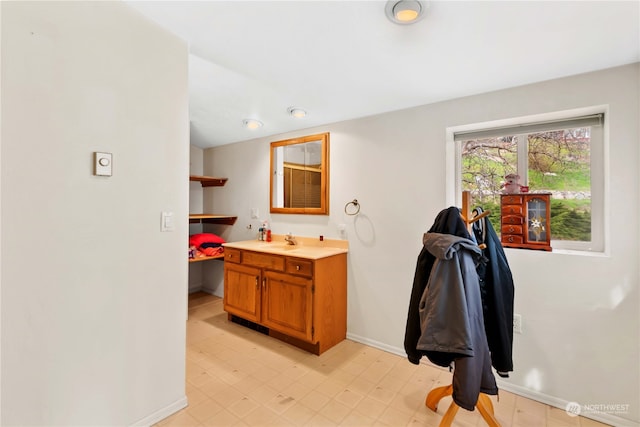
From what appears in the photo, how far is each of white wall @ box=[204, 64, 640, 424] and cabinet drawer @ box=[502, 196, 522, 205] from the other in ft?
1.19

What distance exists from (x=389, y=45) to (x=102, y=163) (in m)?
1.65

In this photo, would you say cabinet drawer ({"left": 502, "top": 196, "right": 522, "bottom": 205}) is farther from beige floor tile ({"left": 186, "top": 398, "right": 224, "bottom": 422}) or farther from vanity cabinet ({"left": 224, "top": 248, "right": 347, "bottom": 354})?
beige floor tile ({"left": 186, "top": 398, "right": 224, "bottom": 422})

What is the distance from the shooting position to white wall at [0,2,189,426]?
4.07ft

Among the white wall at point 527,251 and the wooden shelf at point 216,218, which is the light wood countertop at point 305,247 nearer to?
the white wall at point 527,251

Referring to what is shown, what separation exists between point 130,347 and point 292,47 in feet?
6.31

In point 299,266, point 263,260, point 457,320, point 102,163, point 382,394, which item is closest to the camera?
point 457,320

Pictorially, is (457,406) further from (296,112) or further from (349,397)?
(296,112)

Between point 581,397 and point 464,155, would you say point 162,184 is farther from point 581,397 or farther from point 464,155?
point 581,397

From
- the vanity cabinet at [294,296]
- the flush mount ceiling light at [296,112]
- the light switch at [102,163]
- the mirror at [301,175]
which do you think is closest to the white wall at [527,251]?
the mirror at [301,175]

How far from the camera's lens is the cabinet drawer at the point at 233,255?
9.89ft

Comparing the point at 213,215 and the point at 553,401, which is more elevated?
the point at 213,215

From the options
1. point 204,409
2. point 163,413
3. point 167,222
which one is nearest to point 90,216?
point 167,222

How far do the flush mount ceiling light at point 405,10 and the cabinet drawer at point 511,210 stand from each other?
147 centimetres

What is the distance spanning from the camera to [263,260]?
2.79m
